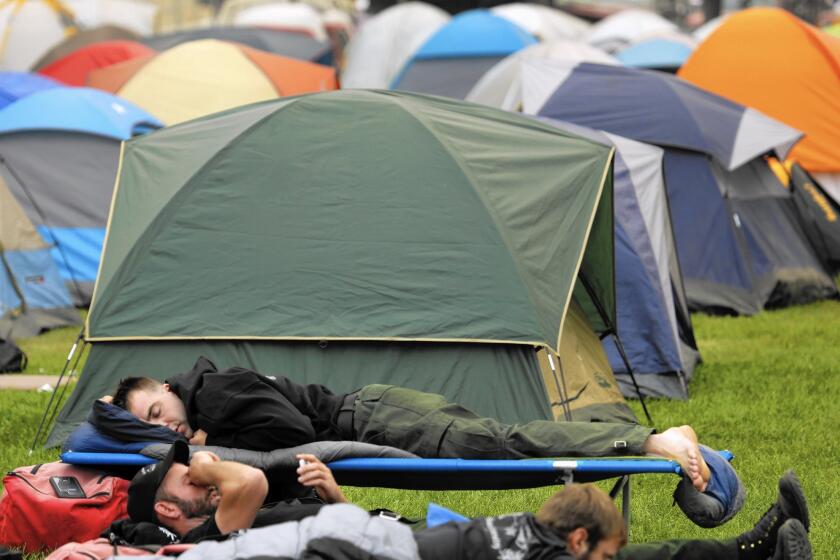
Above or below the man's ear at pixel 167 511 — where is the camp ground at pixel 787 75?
below

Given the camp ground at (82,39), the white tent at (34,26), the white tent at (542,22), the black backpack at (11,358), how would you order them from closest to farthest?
1. the black backpack at (11,358)
2. the camp ground at (82,39)
3. the white tent at (34,26)
4. the white tent at (542,22)

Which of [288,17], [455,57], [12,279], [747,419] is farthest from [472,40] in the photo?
[288,17]

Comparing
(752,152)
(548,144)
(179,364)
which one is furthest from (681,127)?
(179,364)

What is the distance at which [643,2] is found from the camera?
47562 mm

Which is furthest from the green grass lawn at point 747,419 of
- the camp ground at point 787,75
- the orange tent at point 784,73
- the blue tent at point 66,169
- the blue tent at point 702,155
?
the orange tent at point 784,73

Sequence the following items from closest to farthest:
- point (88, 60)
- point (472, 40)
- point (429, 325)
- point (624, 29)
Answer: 1. point (429, 325)
2. point (472, 40)
3. point (88, 60)
4. point (624, 29)

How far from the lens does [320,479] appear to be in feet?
15.6

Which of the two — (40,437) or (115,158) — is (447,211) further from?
(115,158)

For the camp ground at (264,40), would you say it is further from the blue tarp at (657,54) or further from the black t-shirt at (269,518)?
the black t-shirt at (269,518)

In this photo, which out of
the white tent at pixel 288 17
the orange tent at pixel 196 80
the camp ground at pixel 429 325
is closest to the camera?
the camp ground at pixel 429 325

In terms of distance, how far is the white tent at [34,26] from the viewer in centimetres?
2386

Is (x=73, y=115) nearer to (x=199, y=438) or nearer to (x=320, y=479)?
(x=199, y=438)

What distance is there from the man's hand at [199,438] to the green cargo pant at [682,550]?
170 centimetres

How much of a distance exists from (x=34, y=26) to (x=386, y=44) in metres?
6.28
